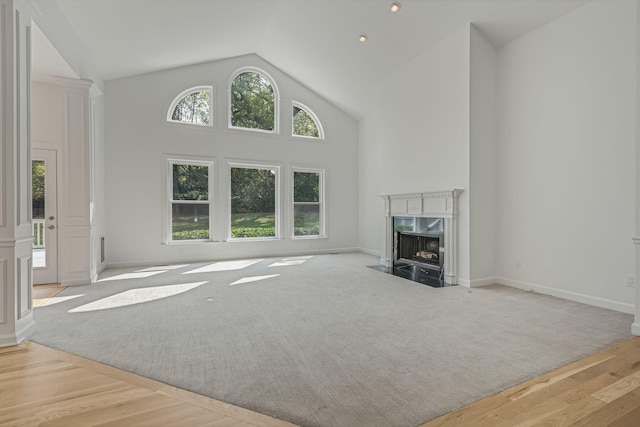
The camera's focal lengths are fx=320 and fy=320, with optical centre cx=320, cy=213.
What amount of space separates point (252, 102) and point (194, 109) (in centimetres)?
127

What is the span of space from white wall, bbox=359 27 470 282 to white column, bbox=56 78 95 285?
4.95 meters

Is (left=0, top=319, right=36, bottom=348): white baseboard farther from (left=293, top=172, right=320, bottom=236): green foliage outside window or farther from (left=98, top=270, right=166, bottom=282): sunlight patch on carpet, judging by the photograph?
(left=293, top=172, right=320, bottom=236): green foliage outside window

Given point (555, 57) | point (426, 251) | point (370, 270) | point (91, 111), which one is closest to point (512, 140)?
point (555, 57)

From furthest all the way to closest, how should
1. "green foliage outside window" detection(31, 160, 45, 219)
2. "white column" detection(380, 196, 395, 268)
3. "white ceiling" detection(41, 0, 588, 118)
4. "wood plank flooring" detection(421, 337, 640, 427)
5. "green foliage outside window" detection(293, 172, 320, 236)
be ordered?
"green foliage outside window" detection(293, 172, 320, 236)
"white column" detection(380, 196, 395, 268)
"green foliage outside window" detection(31, 160, 45, 219)
"white ceiling" detection(41, 0, 588, 118)
"wood plank flooring" detection(421, 337, 640, 427)

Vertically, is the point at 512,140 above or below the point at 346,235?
above

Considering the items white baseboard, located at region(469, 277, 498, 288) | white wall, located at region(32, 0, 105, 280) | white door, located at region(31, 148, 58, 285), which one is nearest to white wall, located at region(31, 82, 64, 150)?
white wall, located at region(32, 0, 105, 280)

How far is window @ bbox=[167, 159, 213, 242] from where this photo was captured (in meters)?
6.49

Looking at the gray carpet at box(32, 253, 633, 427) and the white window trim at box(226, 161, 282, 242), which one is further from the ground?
the white window trim at box(226, 161, 282, 242)

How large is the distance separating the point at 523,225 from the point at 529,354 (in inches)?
99.7

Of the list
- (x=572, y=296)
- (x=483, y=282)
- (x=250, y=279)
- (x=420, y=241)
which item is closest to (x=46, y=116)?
(x=250, y=279)

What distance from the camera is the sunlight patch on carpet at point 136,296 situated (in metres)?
3.61

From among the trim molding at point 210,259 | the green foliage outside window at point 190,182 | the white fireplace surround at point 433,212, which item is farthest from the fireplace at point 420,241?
the green foliage outside window at point 190,182

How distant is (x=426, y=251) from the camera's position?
545 centimetres

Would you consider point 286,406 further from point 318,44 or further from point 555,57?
point 318,44
